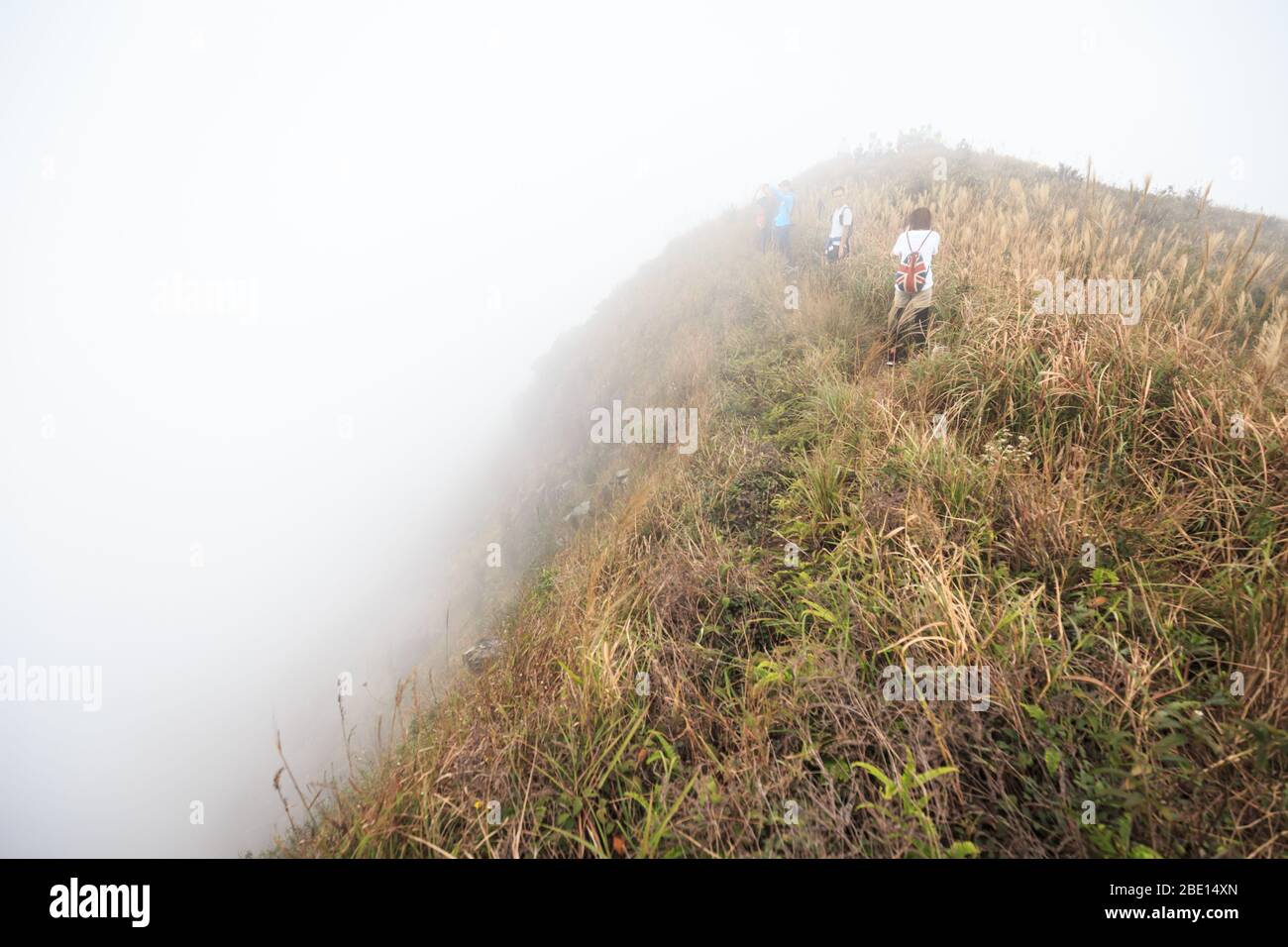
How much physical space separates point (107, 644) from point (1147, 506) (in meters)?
44.2

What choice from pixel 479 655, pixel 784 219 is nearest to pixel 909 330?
pixel 479 655

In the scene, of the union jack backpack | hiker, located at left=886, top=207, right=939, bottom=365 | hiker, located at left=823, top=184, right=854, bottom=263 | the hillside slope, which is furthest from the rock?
hiker, located at left=823, top=184, right=854, bottom=263

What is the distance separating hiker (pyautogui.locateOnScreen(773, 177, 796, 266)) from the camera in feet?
35.8

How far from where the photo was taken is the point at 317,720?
1382 centimetres

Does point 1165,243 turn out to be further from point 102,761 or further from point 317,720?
point 102,761

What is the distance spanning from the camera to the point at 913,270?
4.74m

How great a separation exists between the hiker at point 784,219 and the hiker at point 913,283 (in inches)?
245

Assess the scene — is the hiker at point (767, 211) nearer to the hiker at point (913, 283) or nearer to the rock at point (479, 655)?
the hiker at point (913, 283)

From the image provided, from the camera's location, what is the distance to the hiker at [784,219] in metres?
10.9

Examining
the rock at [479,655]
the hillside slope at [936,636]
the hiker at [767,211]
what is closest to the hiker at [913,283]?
the hillside slope at [936,636]

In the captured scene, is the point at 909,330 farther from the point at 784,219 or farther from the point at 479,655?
the point at 784,219

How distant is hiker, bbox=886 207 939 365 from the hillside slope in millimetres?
430
